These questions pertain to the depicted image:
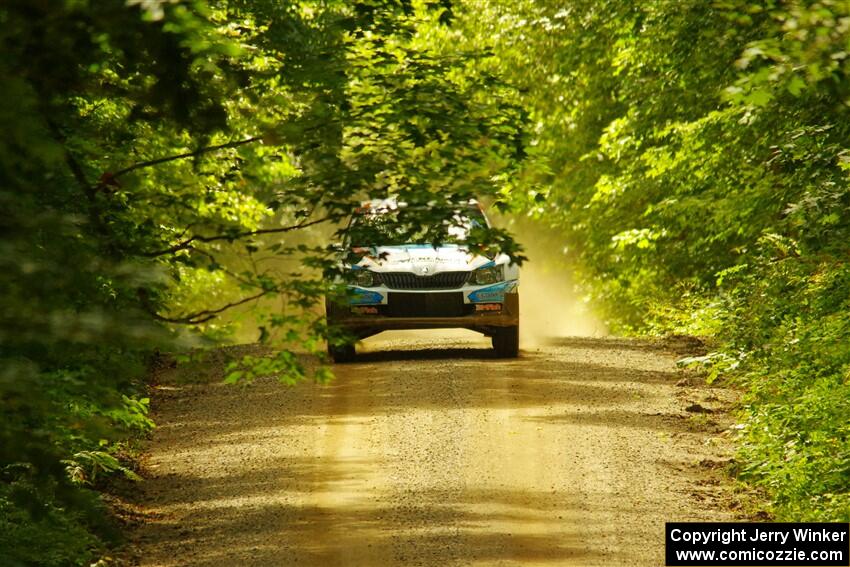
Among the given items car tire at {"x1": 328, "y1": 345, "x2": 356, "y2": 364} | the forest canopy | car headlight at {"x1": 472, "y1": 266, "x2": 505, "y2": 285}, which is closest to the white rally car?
car headlight at {"x1": 472, "y1": 266, "x2": 505, "y2": 285}

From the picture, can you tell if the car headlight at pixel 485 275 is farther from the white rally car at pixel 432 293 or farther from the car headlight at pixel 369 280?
the car headlight at pixel 369 280

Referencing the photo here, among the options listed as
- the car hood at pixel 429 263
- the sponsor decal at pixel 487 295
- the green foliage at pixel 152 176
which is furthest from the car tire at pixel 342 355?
the green foliage at pixel 152 176

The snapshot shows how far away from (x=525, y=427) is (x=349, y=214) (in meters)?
5.76

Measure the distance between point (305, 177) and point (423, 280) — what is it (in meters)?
8.05

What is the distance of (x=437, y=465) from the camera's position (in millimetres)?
12430

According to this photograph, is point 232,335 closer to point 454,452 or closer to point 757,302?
point 454,452

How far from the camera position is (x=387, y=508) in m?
10.9

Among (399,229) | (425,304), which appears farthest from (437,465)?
(425,304)

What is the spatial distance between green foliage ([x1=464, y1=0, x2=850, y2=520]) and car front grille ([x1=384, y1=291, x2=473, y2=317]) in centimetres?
231

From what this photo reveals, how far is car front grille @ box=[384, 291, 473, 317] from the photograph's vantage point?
17.0 meters

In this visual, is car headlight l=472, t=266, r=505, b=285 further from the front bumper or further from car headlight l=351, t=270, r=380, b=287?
car headlight l=351, t=270, r=380, b=287

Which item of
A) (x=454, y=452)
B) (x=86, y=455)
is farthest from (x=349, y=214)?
(x=454, y=452)

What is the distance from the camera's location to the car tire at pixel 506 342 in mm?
17922

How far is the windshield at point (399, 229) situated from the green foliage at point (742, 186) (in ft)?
5.11
